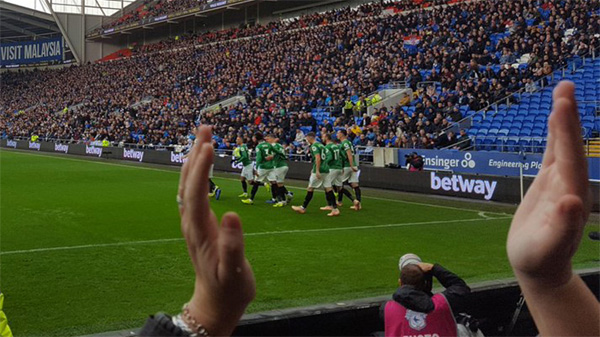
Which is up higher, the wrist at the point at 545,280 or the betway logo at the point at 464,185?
the wrist at the point at 545,280

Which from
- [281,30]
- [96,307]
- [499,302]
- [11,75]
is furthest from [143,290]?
[11,75]

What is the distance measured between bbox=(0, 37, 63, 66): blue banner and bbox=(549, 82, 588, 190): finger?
246 ft

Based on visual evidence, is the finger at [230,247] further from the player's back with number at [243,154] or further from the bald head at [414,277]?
the player's back with number at [243,154]

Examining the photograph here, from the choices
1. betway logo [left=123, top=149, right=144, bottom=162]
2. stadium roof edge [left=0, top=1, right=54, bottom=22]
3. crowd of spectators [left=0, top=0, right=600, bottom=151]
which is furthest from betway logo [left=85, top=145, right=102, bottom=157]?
stadium roof edge [left=0, top=1, right=54, bottom=22]

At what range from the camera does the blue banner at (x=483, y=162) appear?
17.6m

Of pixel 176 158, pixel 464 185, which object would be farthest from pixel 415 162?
pixel 176 158

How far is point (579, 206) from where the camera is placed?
115cm

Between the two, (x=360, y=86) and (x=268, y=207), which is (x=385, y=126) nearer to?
(x=360, y=86)

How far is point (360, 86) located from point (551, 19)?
9019 millimetres

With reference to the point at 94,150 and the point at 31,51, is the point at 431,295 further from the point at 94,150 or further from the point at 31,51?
the point at 31,51

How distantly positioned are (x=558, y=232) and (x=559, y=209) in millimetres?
49

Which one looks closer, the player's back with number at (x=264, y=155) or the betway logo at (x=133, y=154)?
the player's back with number at (x=264, y=155)

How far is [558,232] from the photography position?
1182 millimetres

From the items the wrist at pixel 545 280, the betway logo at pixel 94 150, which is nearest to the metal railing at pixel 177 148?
the betway logo at pixel 94 150
